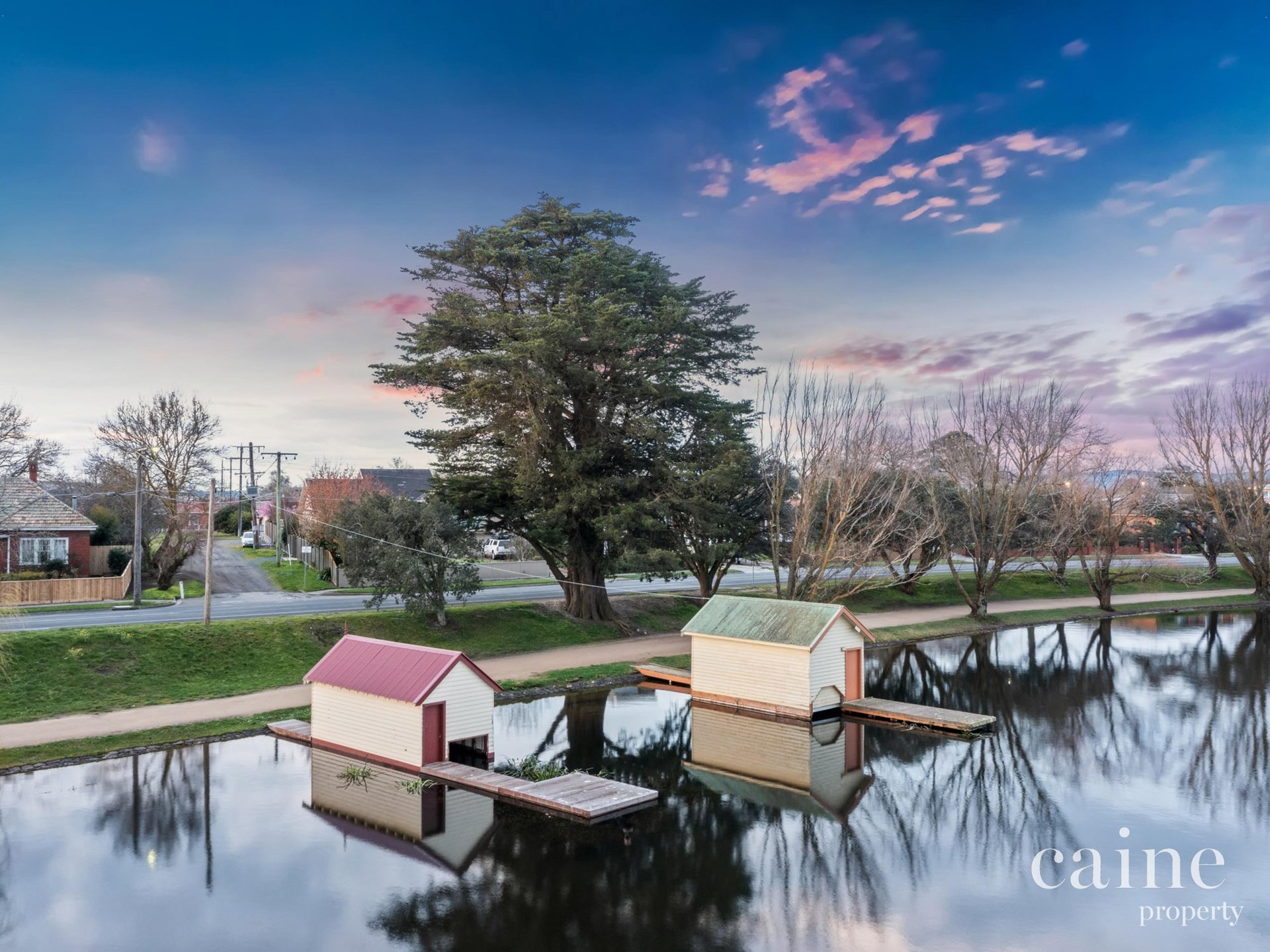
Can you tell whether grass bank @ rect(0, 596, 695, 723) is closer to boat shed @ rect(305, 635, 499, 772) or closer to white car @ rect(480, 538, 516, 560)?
boat shed @ rect(305, 635, 499, 772)

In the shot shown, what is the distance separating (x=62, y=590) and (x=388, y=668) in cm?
2432

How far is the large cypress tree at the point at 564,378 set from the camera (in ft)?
107

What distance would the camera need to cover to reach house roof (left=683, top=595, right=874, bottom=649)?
2466cm

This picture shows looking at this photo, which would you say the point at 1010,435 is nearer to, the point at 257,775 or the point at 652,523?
the point at 652,523

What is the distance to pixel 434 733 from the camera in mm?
19203

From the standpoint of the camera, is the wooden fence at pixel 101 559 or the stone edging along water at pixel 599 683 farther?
the wooden fence at pixel 101 559

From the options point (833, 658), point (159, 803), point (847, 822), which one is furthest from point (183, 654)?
point (847, 822)

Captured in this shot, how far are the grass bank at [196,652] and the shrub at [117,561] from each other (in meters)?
17.5

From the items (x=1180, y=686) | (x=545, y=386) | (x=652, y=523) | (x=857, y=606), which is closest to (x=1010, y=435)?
(x=857, y=606)

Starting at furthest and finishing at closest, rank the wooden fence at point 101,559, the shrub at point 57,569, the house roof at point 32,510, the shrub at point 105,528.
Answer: the shrub at point 105,528
the wooden fence at point 101,559
the house roof at point 32,510
the shrub at point 57,569

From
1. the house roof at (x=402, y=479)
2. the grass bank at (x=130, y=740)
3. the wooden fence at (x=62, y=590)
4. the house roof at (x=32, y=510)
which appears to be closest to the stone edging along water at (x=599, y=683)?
the grass bank at (x=130, y=740)

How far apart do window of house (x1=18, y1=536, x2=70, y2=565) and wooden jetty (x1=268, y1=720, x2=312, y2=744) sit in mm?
25182

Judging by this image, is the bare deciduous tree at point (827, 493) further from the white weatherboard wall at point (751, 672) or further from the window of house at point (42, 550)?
the window of house at point (42, 550)

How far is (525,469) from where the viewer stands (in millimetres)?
32969
